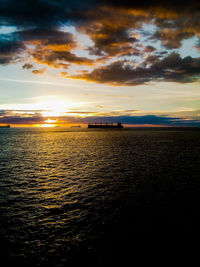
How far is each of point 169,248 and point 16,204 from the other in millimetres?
13417

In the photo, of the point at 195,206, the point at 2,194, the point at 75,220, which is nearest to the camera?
the point at 75,220

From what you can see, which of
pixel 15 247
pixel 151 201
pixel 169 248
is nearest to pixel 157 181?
pixel 151 201

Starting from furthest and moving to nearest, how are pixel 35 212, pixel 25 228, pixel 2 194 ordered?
pixel 2 194 < pixel 35 212 < pixel 25 228

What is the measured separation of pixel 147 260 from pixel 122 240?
6.78ft

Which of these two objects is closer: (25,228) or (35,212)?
(25,228)

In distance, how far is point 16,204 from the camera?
54.4 feet

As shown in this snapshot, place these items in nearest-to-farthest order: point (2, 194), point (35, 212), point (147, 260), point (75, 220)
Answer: point (147, 260) < point (75, 220) < point (35, 212) < point (2, 194)

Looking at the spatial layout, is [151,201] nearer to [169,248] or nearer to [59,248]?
[169,248]

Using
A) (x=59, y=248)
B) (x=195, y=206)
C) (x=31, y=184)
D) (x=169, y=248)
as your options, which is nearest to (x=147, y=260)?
(x=169, y=248)

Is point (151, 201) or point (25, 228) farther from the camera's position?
point (151, 201)

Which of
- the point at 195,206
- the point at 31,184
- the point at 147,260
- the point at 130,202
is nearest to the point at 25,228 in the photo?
the point at 147,260

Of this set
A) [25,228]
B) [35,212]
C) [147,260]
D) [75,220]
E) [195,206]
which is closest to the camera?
[147,260]

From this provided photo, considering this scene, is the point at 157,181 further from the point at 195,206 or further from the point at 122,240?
the point at 122,240

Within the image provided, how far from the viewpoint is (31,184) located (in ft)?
76.0
